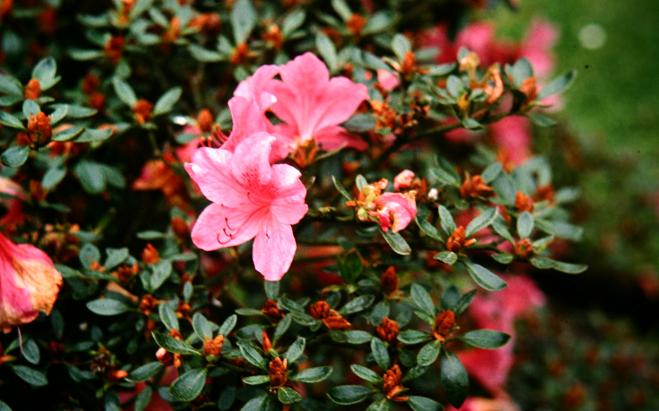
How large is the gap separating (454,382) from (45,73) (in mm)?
964

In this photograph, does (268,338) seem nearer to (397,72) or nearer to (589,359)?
(397,72)

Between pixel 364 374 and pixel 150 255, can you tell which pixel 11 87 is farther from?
pixel 364 374

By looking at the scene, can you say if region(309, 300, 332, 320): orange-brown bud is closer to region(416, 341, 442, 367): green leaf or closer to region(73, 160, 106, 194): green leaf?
region(416, 341, 442, 367): green leaf

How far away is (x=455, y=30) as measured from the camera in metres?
2.16

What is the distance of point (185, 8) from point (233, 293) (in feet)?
2.21

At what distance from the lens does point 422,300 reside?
1321mm

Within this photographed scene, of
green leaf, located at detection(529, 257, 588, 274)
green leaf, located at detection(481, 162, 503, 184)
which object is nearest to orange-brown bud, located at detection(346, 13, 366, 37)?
green leaf, located at detection(481, 162, 503, 184)

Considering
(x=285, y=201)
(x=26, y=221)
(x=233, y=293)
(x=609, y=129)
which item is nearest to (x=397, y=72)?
(x=285, y=201)

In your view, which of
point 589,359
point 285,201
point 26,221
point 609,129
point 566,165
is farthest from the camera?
point 609,129

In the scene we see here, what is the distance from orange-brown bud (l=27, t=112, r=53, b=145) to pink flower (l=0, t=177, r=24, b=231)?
241mm

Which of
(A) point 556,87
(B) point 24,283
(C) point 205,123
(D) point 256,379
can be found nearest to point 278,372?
(D) point 256,379

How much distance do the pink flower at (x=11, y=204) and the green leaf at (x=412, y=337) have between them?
827mm

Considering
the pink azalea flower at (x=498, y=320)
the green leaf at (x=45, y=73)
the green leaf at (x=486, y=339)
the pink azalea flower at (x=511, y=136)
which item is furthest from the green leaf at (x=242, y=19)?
the pink azalea flower at (x=511, y=136)

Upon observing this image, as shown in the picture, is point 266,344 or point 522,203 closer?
point 266,344
